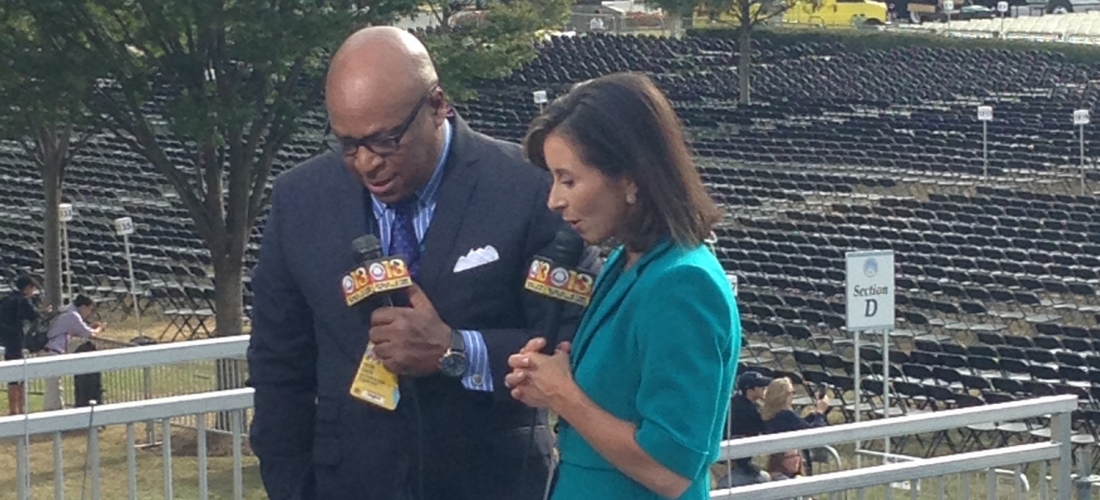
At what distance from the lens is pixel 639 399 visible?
3076 millimetres

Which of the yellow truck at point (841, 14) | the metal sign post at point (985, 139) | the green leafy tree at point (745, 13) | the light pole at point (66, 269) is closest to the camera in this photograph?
the light pole at point (66, 269)

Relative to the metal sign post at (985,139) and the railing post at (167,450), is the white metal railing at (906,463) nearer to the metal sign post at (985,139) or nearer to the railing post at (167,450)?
the railing post at (167,450)

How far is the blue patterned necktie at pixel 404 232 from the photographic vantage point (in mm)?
3539

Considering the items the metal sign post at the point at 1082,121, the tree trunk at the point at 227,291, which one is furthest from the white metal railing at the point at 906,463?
the metal sign post at the point at 1082,121

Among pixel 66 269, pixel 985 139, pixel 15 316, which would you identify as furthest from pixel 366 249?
pixel 985 139

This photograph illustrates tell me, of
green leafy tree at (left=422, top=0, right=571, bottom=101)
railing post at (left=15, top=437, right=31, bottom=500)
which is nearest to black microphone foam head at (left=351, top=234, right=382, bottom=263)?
railing post at (left=15, top=437, right=31, bottom=500)

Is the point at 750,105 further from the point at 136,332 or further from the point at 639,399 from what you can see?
the point at 639,399

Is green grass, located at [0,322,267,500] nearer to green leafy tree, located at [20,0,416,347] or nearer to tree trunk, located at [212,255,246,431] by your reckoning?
green leafy tree, located at [20,0,416,347]

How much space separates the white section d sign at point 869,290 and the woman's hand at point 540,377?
1085 centimetres

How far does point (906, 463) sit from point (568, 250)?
191 cm

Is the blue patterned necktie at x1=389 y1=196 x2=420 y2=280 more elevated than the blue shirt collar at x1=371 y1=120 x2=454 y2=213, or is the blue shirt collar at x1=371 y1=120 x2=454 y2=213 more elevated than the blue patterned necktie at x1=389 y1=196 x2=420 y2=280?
the blue shirt collar at x1=371 y1=120 x2=454 y2=213

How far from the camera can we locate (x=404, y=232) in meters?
3.55

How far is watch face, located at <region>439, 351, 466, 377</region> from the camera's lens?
3.37m

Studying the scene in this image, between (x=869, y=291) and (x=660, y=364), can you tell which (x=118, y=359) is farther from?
(x=869, y=291)
